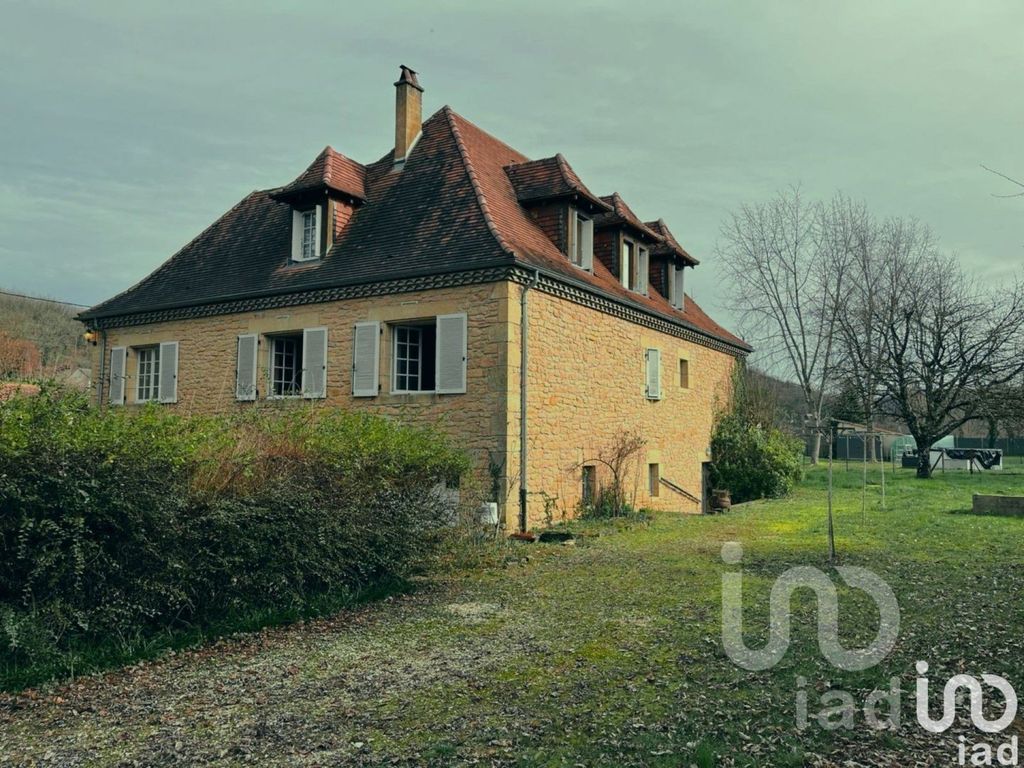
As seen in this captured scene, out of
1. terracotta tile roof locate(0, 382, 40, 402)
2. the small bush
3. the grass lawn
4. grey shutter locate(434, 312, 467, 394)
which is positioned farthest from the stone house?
terracotta tile roof locate(0, 382, 40, 402)

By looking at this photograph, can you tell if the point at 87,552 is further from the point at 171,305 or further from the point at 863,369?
the point at 863,369

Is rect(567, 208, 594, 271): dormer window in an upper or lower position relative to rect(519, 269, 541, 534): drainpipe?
upper

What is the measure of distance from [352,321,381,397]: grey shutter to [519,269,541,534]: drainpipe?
2782 millimetres

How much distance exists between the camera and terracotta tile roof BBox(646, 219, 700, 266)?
20.8m

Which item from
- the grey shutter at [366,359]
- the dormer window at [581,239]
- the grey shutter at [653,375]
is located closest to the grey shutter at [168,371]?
the grey shutter at [366,359]

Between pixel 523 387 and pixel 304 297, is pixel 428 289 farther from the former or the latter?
pixel 304 297

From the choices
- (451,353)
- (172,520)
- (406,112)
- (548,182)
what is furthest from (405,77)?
(172,520)

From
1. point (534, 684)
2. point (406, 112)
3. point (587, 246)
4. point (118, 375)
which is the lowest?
point (534, 684)

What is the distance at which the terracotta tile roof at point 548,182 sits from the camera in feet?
51.6

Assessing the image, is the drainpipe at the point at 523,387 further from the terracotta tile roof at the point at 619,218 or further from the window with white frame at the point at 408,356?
the terracotta tile roof at the point at 619,218

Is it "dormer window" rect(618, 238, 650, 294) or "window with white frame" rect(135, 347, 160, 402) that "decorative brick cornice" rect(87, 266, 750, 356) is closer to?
"window with white frame" rect(135, 347, 160, 402)

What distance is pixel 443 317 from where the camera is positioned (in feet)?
45.2

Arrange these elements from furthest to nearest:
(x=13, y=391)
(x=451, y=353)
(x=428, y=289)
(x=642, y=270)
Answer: (x=642, y=270) → (x=428, y=289) → (x=451, y=353) → (x=13, y=391)

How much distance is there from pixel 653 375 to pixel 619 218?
364cm
